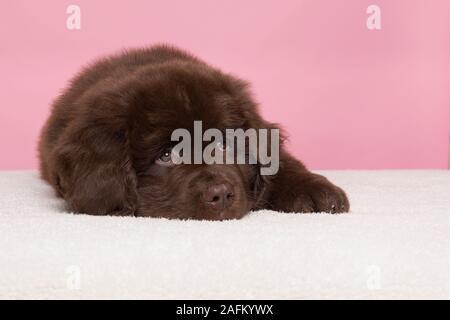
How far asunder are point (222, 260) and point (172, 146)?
864mm

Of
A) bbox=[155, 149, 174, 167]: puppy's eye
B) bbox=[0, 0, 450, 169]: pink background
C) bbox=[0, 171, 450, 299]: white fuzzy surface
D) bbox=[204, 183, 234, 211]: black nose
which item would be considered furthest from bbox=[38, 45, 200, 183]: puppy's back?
bbox=[0, 0, 450, 169]: pink background

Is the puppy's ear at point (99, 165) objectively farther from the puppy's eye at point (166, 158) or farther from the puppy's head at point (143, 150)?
the puppy's eye at point (166, 158)

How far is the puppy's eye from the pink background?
2365mm

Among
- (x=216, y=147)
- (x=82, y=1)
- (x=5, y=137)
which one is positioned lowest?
(x=5, y=137)

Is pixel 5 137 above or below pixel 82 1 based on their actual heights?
below

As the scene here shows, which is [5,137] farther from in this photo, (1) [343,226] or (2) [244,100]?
(1) [343,226]

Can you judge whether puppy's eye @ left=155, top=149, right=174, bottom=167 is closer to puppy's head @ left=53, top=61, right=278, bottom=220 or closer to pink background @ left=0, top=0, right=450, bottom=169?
puppy's head @ left=53, top=61, right=278, bottom=220

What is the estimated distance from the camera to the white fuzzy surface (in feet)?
5.67

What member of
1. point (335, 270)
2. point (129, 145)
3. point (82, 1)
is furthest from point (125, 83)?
point (82, 1)

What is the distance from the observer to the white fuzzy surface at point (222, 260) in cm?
173

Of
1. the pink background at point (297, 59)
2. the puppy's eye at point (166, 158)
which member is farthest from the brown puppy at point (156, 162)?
the pink background at point (297, 59)

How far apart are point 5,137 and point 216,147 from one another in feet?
9.38

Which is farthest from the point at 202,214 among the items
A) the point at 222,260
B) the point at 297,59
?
the point at 297,59

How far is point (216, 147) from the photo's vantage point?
260cm
